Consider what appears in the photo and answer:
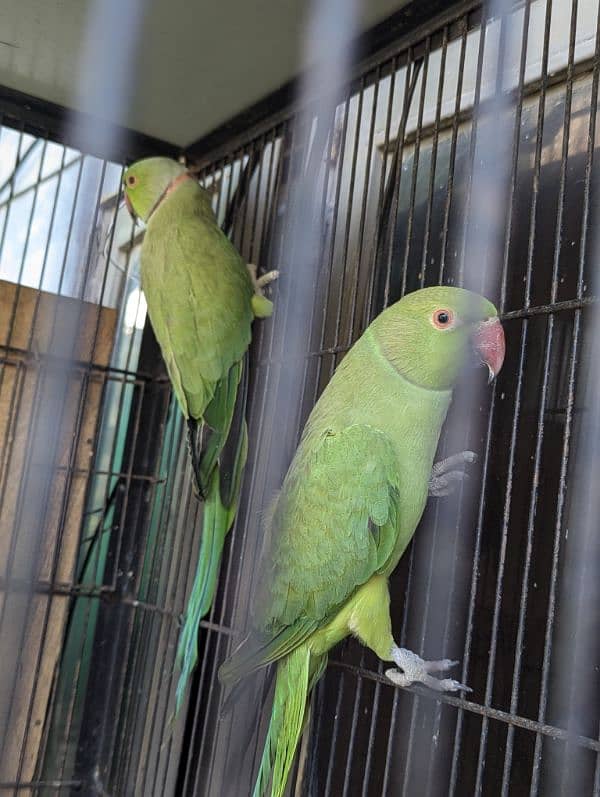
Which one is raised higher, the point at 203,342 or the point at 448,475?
the point at 203,342

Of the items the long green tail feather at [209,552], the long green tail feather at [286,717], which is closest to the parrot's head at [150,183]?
the long green tail feather at [209,552]

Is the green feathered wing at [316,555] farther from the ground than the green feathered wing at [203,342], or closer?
closer

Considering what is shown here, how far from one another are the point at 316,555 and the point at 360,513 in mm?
74

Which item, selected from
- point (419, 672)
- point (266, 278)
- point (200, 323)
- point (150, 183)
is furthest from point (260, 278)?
point (419, 672)

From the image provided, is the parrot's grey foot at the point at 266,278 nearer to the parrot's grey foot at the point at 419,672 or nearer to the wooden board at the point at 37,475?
the wooden board at the point at 37,475

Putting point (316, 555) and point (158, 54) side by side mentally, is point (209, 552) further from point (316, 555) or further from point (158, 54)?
point (158, 54)

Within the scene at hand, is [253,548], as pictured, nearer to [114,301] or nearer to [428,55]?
[114,301]

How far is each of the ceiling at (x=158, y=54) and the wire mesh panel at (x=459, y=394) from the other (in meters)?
0.11

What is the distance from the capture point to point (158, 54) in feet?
2.48

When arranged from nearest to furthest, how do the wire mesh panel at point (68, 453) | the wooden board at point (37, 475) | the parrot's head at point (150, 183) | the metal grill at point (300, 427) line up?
the wire mesh panel at point (68, 453) < the wooden board at point (37, 475) < the metal grill at point (300, 427) < the parrot's head at point (150, 183)

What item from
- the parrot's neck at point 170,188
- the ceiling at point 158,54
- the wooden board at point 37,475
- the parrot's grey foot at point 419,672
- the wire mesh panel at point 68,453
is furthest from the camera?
the parrot's neck at point 170,188

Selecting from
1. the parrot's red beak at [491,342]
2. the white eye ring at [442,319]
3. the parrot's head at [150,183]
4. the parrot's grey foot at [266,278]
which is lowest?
the parrot's red beak at [491,342]

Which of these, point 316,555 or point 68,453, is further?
point 68,453

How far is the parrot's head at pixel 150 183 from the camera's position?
3.80 ft
